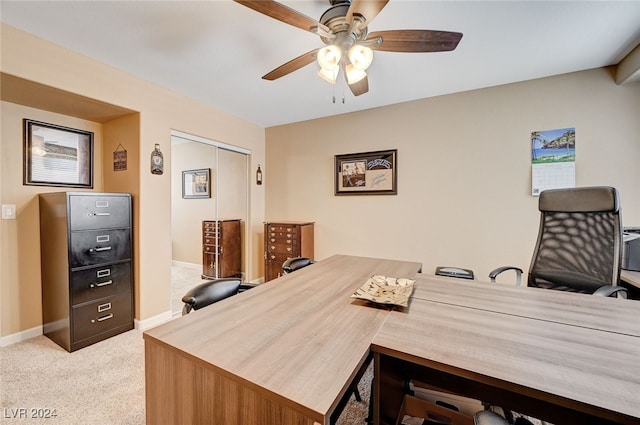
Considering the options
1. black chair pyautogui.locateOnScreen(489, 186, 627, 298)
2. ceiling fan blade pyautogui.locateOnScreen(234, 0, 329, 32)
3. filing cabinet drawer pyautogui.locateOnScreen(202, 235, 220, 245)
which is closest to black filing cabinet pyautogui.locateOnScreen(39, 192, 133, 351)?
filing cabinet drawer pyautogui.locateOnScreen(202, 235, 220, 245)

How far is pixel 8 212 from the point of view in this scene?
2285mm

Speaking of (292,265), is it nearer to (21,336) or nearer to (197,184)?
(197,184)

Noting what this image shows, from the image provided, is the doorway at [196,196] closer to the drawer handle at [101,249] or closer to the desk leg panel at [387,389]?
the drawer handle at [101,249]

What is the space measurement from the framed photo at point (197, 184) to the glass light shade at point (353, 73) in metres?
2.41

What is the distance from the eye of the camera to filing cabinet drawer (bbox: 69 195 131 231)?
2195mm

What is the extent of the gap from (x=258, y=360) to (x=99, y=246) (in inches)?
95.1

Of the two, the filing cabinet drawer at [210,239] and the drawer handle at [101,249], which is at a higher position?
the drawer handle at [101,249]

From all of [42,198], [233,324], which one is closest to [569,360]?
[233,324]

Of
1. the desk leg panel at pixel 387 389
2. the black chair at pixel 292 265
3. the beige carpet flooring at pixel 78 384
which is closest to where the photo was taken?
the desk leg panel at pixel 387 389

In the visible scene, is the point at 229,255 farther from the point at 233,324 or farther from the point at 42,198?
the point at 233,324

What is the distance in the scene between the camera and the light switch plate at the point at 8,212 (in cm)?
226

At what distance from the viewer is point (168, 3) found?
1620 mm

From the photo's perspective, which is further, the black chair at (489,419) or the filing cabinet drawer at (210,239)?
the filing cabinet drawer at (210,239)

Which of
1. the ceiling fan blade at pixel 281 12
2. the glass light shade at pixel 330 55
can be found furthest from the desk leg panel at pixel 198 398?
the glass light shade at pixel 330 55
